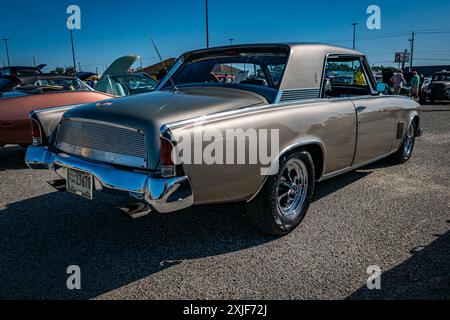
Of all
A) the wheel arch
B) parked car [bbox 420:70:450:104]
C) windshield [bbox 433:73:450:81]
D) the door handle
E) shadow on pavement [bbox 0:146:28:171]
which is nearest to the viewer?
the wheel arch

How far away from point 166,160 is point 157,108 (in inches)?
19.8

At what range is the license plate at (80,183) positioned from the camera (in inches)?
106

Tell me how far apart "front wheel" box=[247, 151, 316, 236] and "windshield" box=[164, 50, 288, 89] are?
700mm

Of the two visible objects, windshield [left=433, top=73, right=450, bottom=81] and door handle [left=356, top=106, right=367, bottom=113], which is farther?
windshield [left=433, top=73, right=450, bottom=81]

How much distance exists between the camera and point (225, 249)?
2.91 meters

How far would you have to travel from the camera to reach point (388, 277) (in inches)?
97.3

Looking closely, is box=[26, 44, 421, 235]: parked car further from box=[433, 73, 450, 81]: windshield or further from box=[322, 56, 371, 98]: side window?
box=[433, 73, 450, 81]: windshield

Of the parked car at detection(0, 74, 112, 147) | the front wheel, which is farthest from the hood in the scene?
the parked car at detection(0, 74, 112, 147)

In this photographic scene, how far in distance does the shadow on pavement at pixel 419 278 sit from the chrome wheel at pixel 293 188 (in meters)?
0.93

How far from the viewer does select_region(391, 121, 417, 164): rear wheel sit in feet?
17.6

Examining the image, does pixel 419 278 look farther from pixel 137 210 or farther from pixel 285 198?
pixel 137 210
